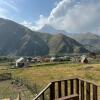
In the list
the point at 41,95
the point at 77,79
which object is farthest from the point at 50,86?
the point at 77,79

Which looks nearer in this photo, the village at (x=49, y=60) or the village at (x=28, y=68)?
the village at (x=28, y=68)

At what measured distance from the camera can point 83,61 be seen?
110 m

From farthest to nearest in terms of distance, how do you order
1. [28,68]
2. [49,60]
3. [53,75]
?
[49,60] < [28,68] < [53,75]

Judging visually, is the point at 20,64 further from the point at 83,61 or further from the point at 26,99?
the point at 26,99

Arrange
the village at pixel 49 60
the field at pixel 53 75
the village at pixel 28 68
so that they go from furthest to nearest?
the village at pixel 49 60
the field at pixel 53 75
the village at pixel 28 68

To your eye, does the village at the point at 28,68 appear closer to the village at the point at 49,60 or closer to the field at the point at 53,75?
the village at the point at 49,60

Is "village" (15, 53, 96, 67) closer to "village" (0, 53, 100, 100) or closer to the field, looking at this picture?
"village" (0, 53, 100, 100)

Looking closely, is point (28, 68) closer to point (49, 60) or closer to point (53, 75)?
point (53, 75)

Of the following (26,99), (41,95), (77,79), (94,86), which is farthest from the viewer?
(26,99)

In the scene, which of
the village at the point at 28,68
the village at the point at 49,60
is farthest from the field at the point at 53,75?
the village at the point at 49,60

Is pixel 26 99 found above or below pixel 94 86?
below

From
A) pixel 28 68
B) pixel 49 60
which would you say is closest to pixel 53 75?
pixel 28 68

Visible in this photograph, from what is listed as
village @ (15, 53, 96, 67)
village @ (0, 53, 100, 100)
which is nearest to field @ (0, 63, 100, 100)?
village @ (0, 53, 100, 100)

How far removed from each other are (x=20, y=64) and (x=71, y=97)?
10004 centimetres
